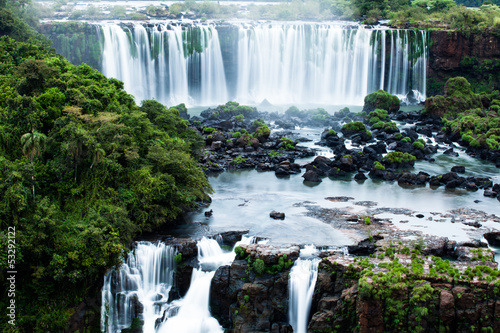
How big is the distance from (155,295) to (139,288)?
0.79 metres

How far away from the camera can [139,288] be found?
23.8 m

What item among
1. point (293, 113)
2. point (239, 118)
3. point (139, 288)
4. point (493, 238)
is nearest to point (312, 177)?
point (493, 238)

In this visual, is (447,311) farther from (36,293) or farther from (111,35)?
(111,35)

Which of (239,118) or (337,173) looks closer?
(337,173)

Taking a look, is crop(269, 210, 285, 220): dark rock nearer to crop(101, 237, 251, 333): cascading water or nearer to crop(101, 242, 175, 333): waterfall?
crop(101, 237, 251, 333): cascading water

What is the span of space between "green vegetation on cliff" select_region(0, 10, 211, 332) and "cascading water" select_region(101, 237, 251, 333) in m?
1.06

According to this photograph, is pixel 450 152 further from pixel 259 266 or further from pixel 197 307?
pixel 197 307

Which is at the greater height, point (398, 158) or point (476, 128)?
point (476, 128)

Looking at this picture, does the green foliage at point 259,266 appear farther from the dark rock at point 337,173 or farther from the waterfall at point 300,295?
the dark rock at point 337,173

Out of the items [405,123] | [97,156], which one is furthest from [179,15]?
[97,156]

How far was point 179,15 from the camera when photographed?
8100cm

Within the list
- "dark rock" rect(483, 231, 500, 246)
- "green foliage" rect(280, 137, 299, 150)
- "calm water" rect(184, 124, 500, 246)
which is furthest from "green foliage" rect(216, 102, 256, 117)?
"dark rock" rect(483, 231, 500, 246)

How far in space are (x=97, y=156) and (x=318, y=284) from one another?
1214cm

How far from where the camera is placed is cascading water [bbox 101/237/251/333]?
75.1ft
